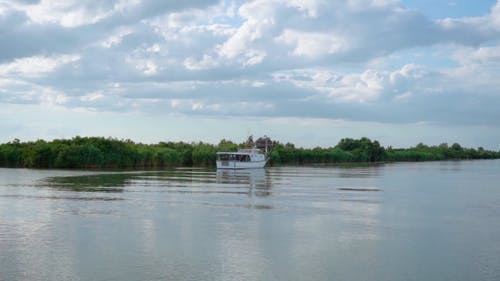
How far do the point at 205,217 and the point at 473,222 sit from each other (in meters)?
9.76

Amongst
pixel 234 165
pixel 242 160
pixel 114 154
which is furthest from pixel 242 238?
pixel 242 160

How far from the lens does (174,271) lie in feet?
39.2

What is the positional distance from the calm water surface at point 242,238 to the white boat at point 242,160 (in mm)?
38023

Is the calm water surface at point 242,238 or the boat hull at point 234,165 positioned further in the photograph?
the boat hull at point 234,165

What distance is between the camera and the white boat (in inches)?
2589

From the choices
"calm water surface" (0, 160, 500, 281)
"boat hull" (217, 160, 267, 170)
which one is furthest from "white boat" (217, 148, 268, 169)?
"calm water surface" (0, 160, 500, 281)

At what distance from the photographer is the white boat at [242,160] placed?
65.8 m

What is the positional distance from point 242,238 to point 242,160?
A: 5483cm

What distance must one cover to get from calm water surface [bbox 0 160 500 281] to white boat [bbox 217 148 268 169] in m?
38.0

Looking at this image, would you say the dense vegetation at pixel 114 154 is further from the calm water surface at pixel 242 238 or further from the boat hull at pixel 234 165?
the calm water surface at pixel 242 238

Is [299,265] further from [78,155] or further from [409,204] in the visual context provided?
[78,155]

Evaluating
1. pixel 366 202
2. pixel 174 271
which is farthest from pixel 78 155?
pixel 174 271

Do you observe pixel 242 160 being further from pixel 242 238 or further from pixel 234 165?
pixel 242 238

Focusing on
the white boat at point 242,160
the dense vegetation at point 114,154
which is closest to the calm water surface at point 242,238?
the dense vegetation at point 114,154
